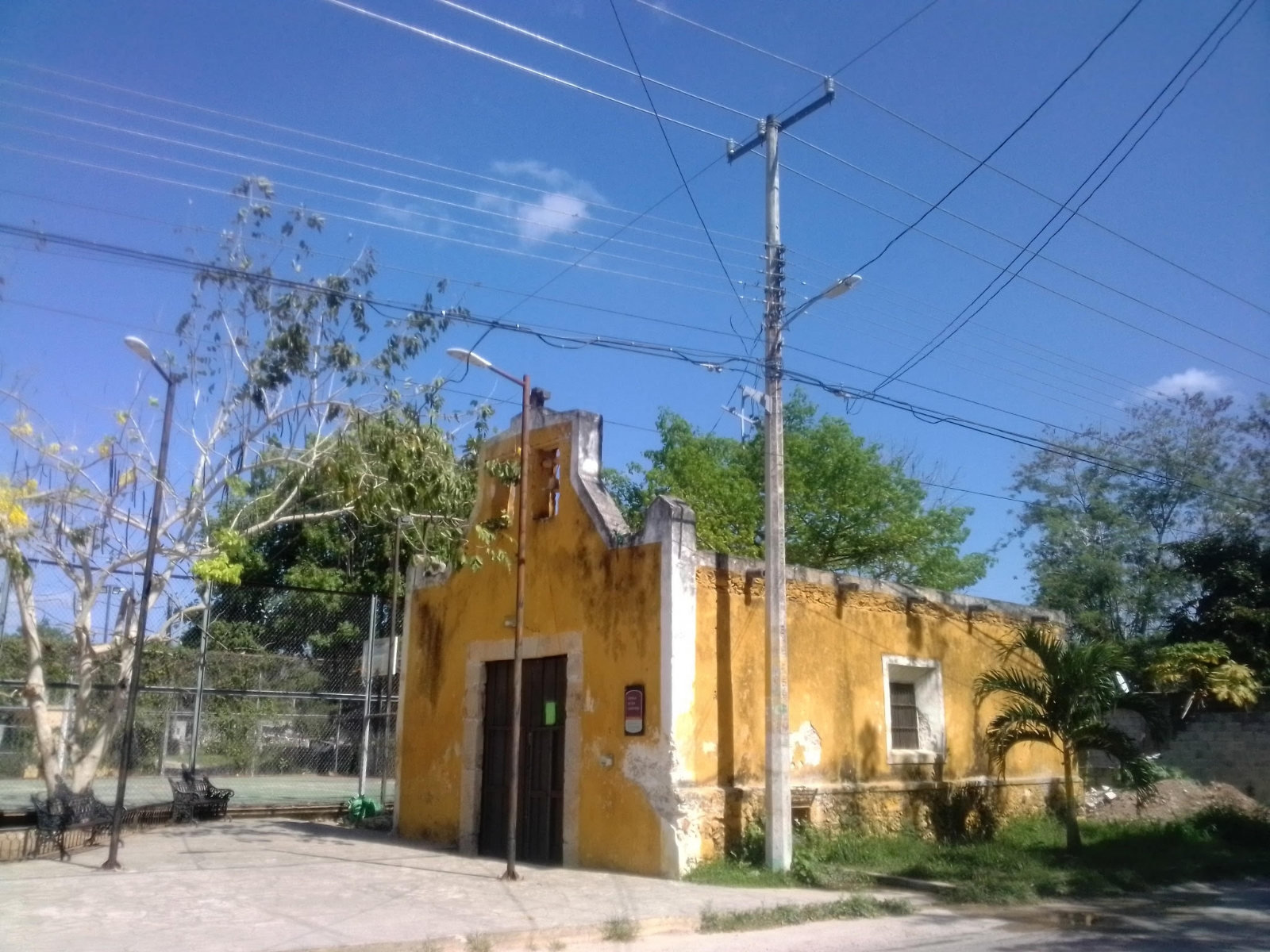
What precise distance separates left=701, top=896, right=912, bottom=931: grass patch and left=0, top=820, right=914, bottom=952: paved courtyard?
260mm

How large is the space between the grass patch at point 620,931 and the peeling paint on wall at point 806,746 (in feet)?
15.5

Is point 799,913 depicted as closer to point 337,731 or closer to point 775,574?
point 775,574

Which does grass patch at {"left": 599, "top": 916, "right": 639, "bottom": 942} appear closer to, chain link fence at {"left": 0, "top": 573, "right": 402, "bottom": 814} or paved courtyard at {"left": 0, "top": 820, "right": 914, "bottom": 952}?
paved courtyard at {"left": 0, "top": 820, "right": 914, "bottom": 952}

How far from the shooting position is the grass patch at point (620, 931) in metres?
9.55

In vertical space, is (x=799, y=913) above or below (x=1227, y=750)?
below

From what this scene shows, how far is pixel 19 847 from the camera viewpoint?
43.2 feet

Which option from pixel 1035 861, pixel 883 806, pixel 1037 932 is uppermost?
pixel 883 806

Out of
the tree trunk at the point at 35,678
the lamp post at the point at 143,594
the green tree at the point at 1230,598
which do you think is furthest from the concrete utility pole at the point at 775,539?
the green tree at the point at 1230,598

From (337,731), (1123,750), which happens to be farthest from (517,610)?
(337,731)

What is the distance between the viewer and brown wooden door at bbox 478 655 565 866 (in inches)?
565

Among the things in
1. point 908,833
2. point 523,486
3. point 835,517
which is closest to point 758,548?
point 835,517

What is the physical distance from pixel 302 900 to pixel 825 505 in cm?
2396

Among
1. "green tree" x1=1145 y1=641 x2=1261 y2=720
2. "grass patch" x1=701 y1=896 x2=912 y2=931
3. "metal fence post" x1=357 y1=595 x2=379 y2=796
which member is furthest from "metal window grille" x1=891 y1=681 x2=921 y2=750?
"metal fence post" x1=357 y1=595 x2=379 y2=796

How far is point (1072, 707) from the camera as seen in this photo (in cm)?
1444
